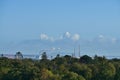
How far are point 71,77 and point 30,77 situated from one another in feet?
15.5

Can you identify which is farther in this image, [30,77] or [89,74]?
[89,74]

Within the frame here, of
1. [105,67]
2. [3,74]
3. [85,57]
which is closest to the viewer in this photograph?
[3,74]

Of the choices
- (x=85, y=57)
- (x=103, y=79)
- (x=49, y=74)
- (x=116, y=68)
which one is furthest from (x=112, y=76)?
(x=85, y=57)

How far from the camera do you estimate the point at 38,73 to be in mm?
56531

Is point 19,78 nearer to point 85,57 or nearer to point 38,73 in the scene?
point 38,73

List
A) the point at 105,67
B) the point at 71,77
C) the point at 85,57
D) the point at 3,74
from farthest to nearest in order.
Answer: the point at 85,57 < the point at 105,67 < the point at 3,74 < the point at 71,77

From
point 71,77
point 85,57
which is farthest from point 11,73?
point 85,57

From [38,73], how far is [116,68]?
17.1 m

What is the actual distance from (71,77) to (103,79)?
8857 millimetres

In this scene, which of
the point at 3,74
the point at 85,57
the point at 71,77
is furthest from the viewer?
the point at 85,57

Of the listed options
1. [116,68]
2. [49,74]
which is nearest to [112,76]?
[116,68]

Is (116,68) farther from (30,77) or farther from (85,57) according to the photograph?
(85,57)

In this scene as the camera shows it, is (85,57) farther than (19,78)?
Yes

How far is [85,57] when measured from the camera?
340 ft
